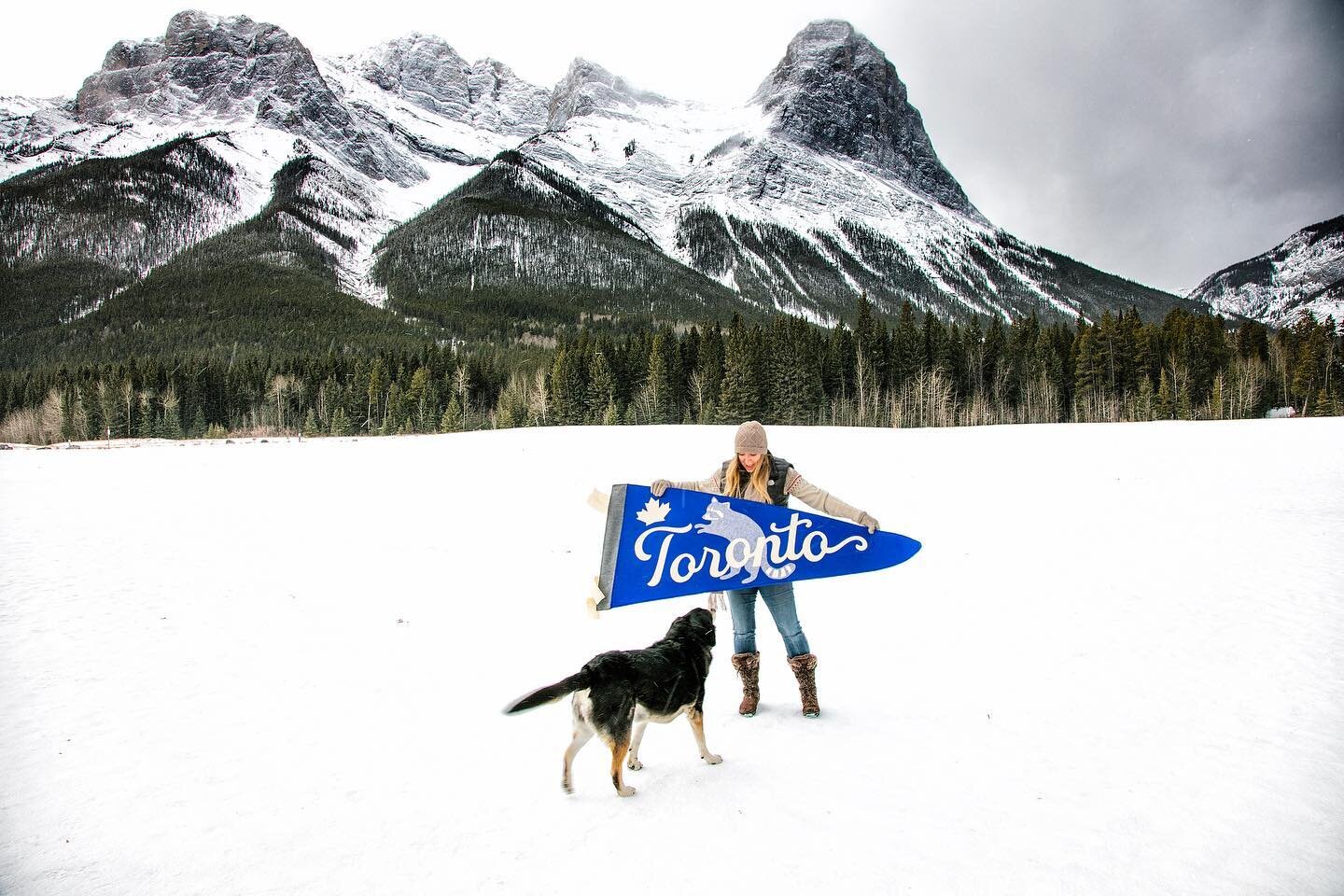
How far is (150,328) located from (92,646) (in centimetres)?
14687

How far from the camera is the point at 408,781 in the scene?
4184 millimetres

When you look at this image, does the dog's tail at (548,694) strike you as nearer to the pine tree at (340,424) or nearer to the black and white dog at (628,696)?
the black and white dog at (628,696)

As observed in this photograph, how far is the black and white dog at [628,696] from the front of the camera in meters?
3.68

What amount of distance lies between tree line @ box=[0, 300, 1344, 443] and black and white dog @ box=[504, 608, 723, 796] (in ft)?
158

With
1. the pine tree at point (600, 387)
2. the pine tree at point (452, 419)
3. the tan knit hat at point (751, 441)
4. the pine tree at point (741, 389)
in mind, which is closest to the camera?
the tan knit hat at point (751, 441)

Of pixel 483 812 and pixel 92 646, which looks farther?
pixel 92 646

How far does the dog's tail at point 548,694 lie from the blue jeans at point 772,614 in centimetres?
174

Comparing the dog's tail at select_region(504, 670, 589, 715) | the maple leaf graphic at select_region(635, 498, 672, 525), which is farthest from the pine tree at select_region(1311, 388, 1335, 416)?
the dog's tail at select_region(504, 670, 589, 715)

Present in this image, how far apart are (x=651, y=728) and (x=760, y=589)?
1.50 metres

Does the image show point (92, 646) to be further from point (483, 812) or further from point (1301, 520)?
point (1301, 520)

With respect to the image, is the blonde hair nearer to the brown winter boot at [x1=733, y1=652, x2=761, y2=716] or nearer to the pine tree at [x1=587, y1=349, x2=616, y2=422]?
the brown winter boot at [x1=733, y1=652, x2=761, y2=716]

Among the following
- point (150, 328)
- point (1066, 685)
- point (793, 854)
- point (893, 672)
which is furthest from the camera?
point (150, 328)

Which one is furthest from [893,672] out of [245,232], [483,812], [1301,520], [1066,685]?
[245,232]

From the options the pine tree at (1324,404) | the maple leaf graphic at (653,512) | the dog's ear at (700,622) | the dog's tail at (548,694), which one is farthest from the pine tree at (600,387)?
the pine tree at (1324,404)
